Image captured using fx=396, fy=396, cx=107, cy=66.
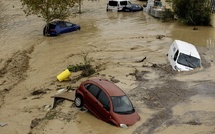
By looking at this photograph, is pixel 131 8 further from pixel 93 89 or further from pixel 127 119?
pixel 127 119

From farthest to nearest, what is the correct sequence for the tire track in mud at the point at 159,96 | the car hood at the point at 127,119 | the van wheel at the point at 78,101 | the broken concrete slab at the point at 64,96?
the broken concrete slab at the point at 64,96, the van wheel at the point at 78,101, the tire track in mud at the point at 159,96, the car hood at the point at 127,119

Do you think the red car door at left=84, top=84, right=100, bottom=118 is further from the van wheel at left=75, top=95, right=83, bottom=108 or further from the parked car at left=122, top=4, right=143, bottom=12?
the parked car at left=122, top=4, right=143, bottom=12

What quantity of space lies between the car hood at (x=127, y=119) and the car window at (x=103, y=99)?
0.65 m

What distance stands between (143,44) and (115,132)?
15.6m

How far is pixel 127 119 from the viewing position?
14.3m

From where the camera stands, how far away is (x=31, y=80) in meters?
21.1

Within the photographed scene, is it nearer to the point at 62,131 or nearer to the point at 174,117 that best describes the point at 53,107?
the point at 62,131

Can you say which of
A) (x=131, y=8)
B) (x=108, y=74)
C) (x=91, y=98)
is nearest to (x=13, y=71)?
(x=108, y=74)

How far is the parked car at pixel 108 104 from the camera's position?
14.2m

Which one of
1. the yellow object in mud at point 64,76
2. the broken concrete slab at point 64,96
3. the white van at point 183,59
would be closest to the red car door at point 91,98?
the broken concrete slab at point 64,96

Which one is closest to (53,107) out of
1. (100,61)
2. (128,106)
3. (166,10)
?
(128,106)

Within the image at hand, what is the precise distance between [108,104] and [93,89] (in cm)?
107

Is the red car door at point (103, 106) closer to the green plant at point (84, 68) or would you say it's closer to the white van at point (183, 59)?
the green plant at point (84, 68)

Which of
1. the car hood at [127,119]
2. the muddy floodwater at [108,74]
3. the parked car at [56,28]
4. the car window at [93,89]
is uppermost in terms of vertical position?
the car window at [93,89]
